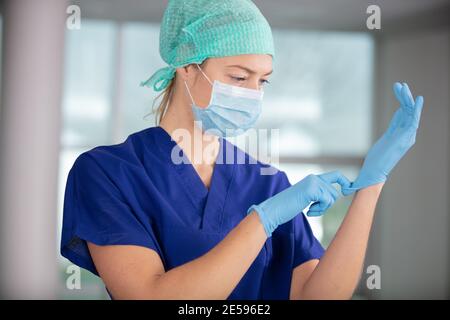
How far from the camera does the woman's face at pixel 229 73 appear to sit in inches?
49.0

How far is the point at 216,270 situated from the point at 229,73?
416 mm

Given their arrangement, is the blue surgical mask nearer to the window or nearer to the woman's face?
the woman's face

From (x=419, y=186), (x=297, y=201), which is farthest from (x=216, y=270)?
(x=419, y=186)

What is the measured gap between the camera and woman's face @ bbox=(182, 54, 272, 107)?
1.25 m

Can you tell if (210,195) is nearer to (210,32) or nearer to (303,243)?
(303,243)

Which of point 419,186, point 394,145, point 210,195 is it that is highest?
point 394,145

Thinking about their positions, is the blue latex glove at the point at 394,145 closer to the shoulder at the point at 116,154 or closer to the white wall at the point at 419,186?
the shoulder at the point at 116,154

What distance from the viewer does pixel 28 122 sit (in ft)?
8.86

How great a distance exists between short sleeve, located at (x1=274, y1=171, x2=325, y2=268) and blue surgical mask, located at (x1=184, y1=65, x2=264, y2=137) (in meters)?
0.24

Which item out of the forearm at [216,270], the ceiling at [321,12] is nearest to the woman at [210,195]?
the forearm at [216,270]

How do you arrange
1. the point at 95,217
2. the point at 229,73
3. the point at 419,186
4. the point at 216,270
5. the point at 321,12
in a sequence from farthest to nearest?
the point at 419,186 < the point at 321,12 < the point at 229,73 < the point at 95,217 < the point at 216,270

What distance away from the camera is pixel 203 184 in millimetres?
1326

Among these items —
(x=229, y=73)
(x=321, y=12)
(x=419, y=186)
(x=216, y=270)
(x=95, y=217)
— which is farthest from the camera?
(x=419, y=186)
